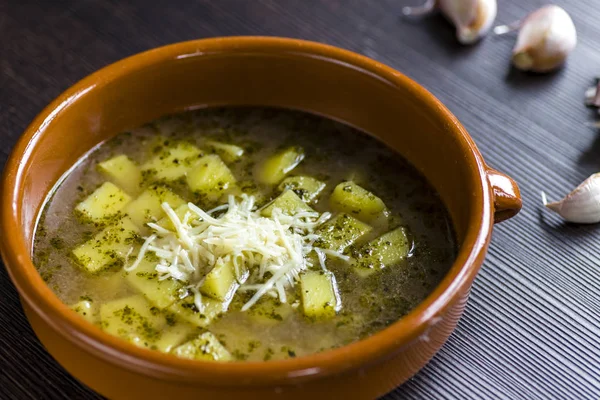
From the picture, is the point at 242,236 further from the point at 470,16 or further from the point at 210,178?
the point at 470,16

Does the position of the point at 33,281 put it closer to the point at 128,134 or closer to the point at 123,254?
the point at 123,254

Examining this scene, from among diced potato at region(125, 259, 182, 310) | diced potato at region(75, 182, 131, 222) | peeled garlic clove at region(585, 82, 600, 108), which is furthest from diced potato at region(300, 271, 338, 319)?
peeled garlic clove at region(585, 82, 600, 108)

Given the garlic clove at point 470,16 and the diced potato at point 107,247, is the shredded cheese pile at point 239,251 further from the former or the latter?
the garlic clove at point 470,16

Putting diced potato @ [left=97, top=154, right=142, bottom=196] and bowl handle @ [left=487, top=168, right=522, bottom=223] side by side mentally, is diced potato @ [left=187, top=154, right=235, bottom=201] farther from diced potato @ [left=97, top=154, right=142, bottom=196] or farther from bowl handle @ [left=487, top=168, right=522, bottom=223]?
bowl handle @ [left=487, top=168, right=522, bottom=223]

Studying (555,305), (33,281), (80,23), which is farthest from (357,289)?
(80,23)

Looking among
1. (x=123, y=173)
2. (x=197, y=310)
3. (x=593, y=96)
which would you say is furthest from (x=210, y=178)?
(x=593, y=96)

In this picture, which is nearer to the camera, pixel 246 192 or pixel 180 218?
pixel 180 218
